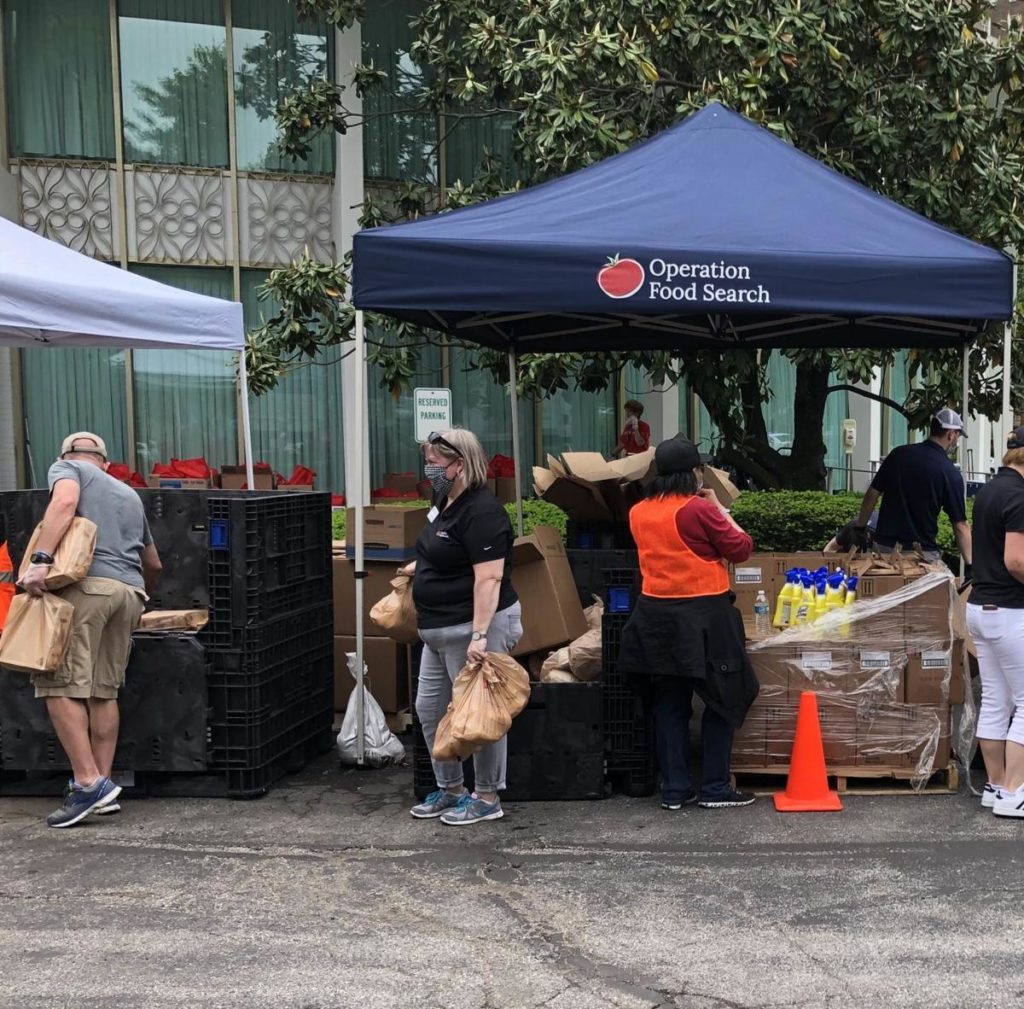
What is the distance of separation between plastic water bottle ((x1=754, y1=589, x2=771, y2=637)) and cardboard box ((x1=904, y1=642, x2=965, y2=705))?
722 millimetres

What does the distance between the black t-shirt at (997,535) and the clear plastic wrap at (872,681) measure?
1.16 feet

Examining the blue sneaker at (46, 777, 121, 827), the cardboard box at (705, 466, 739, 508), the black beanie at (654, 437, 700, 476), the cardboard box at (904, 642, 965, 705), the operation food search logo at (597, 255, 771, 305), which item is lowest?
the blue sneaker at (46, 777, 121, 827)

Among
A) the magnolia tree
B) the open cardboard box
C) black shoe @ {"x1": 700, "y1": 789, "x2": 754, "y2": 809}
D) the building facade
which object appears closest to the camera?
black shoe @ {"x1": 700, "y1": 789, "x2": 754, "y2": 809}

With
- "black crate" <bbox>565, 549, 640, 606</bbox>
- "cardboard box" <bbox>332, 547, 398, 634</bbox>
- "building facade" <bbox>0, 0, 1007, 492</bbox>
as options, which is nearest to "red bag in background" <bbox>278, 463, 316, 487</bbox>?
"building facade" <bbox>0, 0, 1007, 492</bbox>

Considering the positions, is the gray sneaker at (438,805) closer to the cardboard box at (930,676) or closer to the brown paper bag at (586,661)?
the brown paper bag at (586,661)

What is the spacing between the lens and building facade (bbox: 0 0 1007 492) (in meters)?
13.3

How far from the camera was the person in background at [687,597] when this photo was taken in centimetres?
535

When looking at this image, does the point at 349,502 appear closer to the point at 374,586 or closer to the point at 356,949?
the point at 374,586

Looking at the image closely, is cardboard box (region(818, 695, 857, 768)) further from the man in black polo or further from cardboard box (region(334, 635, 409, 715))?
cardboard box (region(334, 635, 409, 715))

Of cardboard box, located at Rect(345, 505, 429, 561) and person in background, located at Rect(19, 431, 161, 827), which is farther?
cardboard box, located at Rect(345, 505, 429, 561)

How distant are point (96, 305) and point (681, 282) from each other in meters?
3.38

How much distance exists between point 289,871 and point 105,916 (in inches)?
31.3

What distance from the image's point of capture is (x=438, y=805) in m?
5.58

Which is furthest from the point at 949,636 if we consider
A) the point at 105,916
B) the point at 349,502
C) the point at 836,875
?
the point at 349,502
